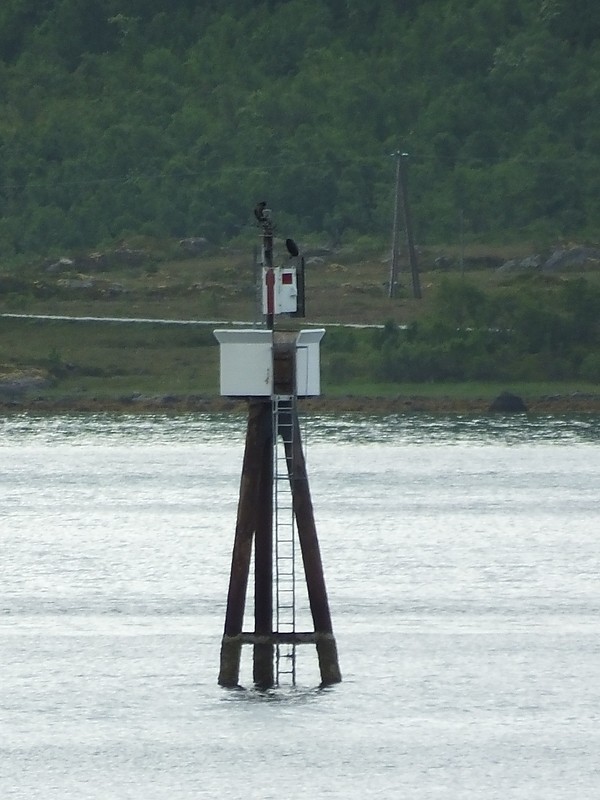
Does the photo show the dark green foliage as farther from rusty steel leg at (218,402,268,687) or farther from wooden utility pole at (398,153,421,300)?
rusty steel leg at (218,402,268,687)

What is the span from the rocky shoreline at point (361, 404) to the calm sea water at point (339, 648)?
26.8 m

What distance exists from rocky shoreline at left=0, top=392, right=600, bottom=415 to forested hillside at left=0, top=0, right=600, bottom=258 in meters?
29.5

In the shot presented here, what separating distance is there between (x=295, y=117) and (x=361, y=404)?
5172 cm

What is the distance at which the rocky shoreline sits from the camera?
314 feet

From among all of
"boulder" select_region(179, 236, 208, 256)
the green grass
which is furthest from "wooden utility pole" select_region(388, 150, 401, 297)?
"boulder" select_region(179, 236, 208, 256)

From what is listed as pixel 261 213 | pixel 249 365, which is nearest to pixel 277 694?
pixel 249 365

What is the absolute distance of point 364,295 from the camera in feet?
350

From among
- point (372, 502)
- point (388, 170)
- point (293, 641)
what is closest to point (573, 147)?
point (388, 170)

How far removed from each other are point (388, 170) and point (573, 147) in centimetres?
1211

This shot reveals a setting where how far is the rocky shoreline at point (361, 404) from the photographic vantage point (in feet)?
314

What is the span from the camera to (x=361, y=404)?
96.8 meters

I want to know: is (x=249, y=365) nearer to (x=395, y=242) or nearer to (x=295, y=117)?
(x=395, y=242)

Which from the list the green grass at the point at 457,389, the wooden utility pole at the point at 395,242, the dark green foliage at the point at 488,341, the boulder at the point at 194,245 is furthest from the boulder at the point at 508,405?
the boulder at the point at 194,245

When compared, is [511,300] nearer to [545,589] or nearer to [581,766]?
[545,589]
